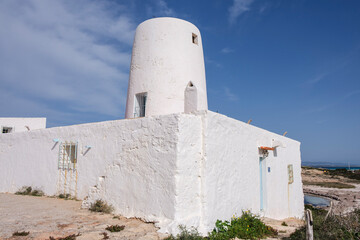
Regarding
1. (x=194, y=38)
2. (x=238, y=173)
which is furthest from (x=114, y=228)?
(x=194, y=38)

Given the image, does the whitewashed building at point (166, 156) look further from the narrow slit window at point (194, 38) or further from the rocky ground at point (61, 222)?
the rocky ground at point (61, 222)

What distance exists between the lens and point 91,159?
8555mm

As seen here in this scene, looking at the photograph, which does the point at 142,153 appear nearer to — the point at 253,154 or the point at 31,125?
the point at 253,154

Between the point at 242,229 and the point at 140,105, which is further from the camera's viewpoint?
the point at 140,105

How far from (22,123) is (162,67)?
1456 centimetres

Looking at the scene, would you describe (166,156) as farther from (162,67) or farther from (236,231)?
(162,67)

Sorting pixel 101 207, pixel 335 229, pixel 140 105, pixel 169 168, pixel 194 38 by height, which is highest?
pixel 194 38

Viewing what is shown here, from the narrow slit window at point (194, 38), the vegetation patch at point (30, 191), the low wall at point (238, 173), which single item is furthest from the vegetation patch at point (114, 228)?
the narrow slit window at point (194, 38)

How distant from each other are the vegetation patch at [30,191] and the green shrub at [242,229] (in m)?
6.81

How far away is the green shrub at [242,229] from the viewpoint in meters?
6.38

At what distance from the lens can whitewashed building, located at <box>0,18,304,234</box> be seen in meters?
6.36

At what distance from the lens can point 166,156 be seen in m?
6.37

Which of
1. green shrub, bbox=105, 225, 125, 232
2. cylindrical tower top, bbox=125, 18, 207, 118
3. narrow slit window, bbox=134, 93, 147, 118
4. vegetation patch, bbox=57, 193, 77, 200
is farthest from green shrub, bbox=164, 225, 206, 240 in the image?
narrow slit window, bbox=134, 93, 147, 118

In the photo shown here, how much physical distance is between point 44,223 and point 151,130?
3156mm
